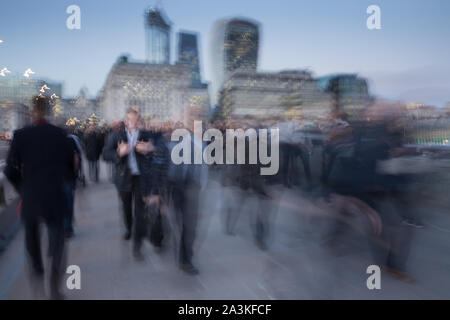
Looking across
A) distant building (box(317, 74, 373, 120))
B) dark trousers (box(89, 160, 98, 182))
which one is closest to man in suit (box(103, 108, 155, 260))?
distant building (box(317, 74, 373, 120))

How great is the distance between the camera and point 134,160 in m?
3.76

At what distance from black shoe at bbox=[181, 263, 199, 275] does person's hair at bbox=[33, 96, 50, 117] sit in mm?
1930

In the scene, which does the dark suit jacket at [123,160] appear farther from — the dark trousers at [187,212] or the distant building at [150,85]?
the distant building at [150,85]

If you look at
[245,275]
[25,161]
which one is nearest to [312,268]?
[245,275]

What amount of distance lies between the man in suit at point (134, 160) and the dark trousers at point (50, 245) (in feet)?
3.48

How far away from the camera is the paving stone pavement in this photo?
109 inches

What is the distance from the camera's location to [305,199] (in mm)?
6590

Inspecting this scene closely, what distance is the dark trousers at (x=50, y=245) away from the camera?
246cm

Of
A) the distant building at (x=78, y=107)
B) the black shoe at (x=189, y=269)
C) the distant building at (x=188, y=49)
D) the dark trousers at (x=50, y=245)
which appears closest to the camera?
the dark trousers at (x=50, y=245)

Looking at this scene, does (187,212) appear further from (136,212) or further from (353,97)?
(353,97)

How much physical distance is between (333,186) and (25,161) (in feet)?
9.66

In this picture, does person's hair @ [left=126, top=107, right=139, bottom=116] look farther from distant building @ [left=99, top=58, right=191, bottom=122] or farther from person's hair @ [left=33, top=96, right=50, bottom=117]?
distant building @ [left=99, top=58, right=191, bottom=122]

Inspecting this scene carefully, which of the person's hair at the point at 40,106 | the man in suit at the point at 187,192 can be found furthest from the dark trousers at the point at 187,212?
the person's hair at the point at 40,106
